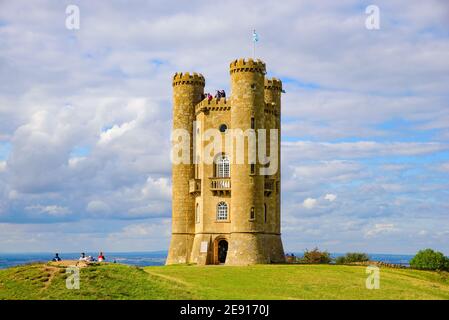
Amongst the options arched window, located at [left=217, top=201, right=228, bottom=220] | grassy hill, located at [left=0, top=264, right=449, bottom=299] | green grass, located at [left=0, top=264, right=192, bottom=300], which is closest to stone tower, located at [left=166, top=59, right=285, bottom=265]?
arched window, located at [left=217, top=201, right=228, bottom=220]

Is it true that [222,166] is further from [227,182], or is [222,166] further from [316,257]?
[316,257]

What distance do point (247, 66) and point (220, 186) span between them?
1205cm

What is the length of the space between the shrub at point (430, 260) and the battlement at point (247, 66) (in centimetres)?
3508

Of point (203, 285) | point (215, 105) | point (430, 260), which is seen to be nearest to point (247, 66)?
point (215, 105)

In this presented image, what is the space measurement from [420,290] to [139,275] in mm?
20430

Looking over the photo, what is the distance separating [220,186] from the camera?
7138cm

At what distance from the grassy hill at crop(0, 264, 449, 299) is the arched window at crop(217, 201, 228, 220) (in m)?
11.9

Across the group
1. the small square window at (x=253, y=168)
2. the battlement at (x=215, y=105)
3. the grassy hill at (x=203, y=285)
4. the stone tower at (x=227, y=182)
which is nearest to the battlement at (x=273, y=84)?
the stone tower at (x=227, y=182)

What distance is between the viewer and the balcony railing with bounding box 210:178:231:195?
71000 mm
